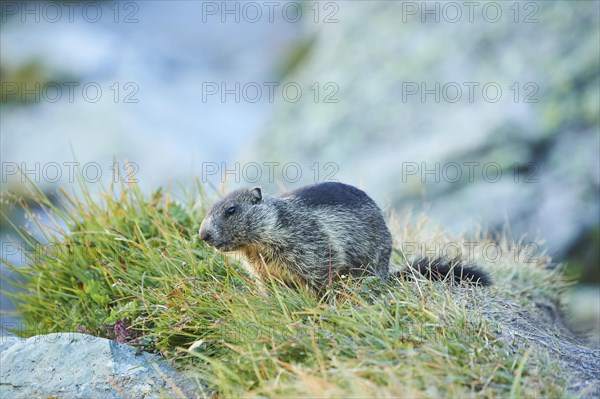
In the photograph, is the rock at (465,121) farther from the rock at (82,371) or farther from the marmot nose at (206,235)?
the rock at (82,371)

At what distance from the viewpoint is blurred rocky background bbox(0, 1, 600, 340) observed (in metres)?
11.6

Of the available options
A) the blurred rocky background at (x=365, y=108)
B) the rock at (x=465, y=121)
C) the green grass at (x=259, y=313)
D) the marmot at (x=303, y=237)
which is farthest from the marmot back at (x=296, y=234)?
the rock at (x=465, y=121)

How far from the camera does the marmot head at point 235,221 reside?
594 cm

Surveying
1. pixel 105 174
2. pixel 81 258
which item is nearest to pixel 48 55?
pixel 105 174

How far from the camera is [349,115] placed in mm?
14172

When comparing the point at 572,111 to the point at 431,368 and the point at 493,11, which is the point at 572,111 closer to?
the point at 493,11

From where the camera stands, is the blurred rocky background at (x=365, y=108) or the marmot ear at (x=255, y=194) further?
the blurred rocky background at (x=365, y=108)

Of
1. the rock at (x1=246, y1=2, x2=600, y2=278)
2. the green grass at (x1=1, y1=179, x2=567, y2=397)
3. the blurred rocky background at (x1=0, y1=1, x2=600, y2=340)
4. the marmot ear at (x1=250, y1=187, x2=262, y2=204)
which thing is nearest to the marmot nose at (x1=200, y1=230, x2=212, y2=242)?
the green grass at (x1=1, y1=179, x2=567, y2=397)

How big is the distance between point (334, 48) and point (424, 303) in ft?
37.3

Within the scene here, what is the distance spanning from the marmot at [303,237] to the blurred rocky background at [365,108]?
5.64ft

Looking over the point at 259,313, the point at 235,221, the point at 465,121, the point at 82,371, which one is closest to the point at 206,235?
the point at 235,221

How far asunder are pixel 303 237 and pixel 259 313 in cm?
94

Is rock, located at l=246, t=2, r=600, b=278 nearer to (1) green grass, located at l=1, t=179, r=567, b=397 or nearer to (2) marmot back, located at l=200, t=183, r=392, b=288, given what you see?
(1) green grass, located at l=1, t=179, r=567, b=397

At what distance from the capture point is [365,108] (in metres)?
14.1
